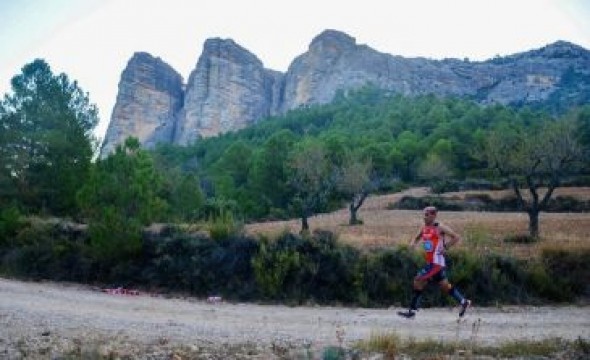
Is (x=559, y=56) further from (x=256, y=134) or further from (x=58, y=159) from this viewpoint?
(x=58, y=159)

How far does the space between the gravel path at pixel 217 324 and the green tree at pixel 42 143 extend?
46.6 ft

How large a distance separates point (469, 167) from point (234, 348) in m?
66.6

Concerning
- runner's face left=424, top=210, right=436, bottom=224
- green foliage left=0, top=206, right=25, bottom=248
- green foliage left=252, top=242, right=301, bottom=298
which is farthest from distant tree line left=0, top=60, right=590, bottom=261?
runner's face left=424, top=210, right=436, bottom=224

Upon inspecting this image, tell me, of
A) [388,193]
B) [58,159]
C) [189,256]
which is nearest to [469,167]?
[388,193]

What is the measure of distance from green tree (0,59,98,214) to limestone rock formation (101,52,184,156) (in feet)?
452

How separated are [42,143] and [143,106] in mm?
146872

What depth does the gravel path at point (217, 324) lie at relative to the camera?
8812 mm

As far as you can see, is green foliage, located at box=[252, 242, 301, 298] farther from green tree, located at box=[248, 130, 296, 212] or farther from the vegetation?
green tree, located at box=[248, 130, 296, 212]

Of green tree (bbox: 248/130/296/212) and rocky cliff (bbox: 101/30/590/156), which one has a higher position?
rocky cliff (bbox: 101/30/590/156)

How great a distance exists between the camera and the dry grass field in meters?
20.5

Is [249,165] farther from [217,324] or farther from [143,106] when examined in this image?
[143,106]

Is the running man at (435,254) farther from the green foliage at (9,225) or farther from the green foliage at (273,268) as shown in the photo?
the green foliage at (9,225)

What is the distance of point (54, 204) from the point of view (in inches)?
1177

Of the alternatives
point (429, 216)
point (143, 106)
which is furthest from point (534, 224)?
point (143, 106)
